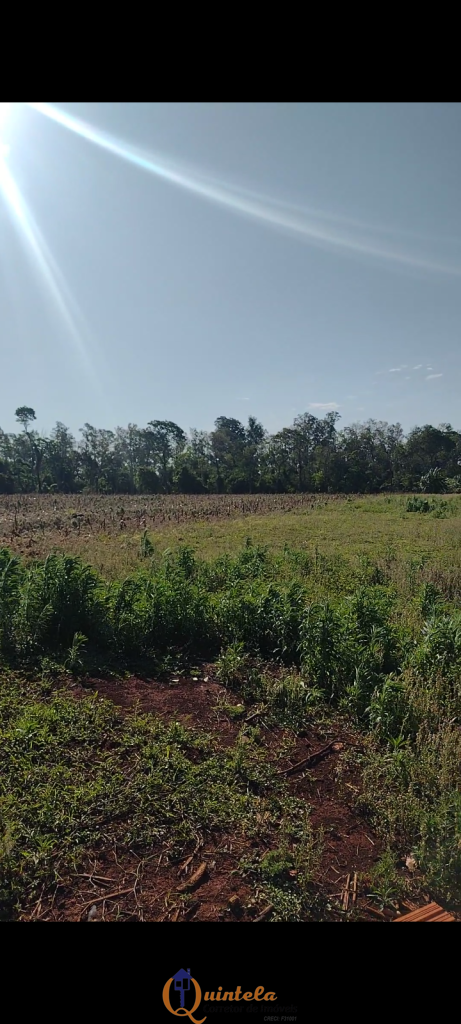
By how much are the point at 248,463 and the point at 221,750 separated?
4170 centimetres

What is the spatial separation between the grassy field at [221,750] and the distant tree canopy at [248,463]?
106ft

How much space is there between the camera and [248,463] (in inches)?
1742

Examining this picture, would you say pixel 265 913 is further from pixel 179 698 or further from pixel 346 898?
pixel 179 698

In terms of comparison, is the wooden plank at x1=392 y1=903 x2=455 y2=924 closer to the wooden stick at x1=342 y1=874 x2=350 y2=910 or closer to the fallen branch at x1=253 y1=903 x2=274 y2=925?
the wooden stick at x1=342 y1=874 x2=350 y2=910

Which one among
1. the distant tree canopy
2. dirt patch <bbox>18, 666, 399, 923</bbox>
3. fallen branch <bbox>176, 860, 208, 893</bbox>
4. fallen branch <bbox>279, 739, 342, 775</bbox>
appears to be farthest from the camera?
the distant tree canopy

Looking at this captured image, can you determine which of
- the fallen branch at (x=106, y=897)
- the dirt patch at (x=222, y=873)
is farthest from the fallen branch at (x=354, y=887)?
the fallen branch at (x=106, y=897)

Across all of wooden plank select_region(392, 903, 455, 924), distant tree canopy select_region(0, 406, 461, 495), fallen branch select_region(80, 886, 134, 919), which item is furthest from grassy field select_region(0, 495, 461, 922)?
distant tree canopy select_region(0, 406, 461, 495)

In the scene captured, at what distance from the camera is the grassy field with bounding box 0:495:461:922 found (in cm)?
215

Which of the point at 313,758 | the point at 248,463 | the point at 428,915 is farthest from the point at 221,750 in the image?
the point at 248,463

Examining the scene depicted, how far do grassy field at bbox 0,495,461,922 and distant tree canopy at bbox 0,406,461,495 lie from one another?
32407mm

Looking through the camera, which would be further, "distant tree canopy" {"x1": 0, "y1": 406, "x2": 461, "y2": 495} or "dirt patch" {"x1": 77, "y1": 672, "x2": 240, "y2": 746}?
"distant tree canopy" {"x1": 0, "y1": 406, "x2": 461, "y2": 495}
